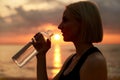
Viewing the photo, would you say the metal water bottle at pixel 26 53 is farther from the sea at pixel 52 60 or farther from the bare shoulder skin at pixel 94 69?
the sea at pixel 52 60

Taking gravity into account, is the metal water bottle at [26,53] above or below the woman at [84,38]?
below

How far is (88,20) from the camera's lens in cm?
76

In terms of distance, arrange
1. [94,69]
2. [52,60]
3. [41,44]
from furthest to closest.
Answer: [52,60], [41,44], [94,69]

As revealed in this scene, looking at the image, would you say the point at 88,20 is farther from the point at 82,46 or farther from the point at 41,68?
the point at 41,68

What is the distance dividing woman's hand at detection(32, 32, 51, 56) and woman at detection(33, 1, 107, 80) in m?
0.09

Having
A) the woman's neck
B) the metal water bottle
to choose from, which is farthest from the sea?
the woman's neck

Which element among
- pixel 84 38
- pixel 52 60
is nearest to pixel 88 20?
pixel 84 38

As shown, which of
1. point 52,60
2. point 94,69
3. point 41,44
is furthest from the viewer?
point 52,60

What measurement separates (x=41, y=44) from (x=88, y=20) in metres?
0.19

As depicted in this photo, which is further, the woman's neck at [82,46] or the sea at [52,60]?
the sea at [52,60]

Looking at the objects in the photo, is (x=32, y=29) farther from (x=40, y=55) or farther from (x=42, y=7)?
(x=40, y=55)

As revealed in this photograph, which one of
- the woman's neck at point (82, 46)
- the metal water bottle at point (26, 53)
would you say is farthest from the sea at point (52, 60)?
the woman's neck at point (82, 46)

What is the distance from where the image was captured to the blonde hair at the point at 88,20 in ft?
2.49

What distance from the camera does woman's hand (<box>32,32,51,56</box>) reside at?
888 mm
